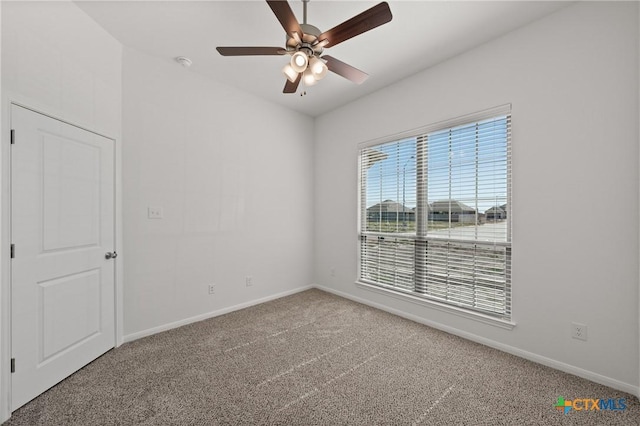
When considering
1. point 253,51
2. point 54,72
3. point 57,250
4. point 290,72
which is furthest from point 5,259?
point 290,72

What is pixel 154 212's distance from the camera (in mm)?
2785

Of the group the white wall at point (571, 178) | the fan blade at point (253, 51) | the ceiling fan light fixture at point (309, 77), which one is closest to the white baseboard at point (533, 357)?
the white wall at point (571, 178)

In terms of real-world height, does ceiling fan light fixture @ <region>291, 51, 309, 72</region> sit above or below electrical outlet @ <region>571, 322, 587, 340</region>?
above

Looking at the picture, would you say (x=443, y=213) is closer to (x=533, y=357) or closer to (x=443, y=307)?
(x=443, y=307)

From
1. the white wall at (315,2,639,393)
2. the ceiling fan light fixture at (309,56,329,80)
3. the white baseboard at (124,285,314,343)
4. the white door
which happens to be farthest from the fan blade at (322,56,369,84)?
the white baseboard at (124,285,314,343)

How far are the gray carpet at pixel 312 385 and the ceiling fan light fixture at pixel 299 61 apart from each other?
88.5 inches

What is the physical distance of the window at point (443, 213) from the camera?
8.29 feet

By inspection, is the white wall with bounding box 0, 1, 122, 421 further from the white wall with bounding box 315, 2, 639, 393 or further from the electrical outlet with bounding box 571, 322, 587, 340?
the electrical outlet with bounding box 571, 322, 587, 340

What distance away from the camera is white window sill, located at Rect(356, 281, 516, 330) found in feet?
8.06

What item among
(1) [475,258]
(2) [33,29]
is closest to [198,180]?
(2) [33,29]

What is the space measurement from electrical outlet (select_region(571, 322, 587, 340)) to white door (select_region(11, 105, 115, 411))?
3829 millimetres

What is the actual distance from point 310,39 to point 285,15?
0.26 metres

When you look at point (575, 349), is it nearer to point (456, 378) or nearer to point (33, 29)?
point (456, 378)

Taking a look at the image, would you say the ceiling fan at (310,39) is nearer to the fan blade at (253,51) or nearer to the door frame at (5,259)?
the fan blade at (253,51)
